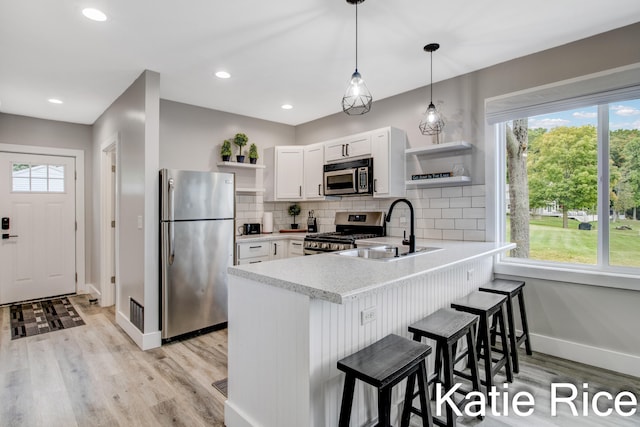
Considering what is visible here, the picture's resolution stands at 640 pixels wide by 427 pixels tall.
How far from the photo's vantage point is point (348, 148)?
4.05 metres

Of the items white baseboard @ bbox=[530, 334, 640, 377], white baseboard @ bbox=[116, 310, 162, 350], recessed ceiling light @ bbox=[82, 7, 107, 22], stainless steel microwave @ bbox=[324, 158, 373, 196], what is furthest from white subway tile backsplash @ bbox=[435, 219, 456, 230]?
recessed ceiling light @ bbox=[82, 7, 107, 22]

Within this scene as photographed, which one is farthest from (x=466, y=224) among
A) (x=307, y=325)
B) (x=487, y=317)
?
(x=307, y=325)

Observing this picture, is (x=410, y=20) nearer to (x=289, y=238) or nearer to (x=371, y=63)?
(x=371, y=63)

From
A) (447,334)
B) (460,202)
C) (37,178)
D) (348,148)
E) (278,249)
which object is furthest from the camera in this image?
(37,178)

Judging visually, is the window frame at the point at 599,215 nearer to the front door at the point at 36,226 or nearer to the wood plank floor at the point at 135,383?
the wood plank floor at the point at 135,383

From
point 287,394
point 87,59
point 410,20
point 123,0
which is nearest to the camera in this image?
point 287,394

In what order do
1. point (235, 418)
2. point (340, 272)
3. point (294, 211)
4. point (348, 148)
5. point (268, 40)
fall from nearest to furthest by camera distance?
point (340, 272), point (235, 418), point (268, 40), point (348, 148), point (294, 211)

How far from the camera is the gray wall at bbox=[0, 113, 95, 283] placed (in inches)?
177

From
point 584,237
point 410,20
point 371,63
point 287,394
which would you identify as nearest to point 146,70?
point 371,63

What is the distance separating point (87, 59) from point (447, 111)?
337 cm

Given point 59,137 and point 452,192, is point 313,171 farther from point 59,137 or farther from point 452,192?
point 59,137

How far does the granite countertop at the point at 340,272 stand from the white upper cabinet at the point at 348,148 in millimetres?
1905

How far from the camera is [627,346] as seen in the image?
250 cm

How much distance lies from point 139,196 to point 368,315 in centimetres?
257
